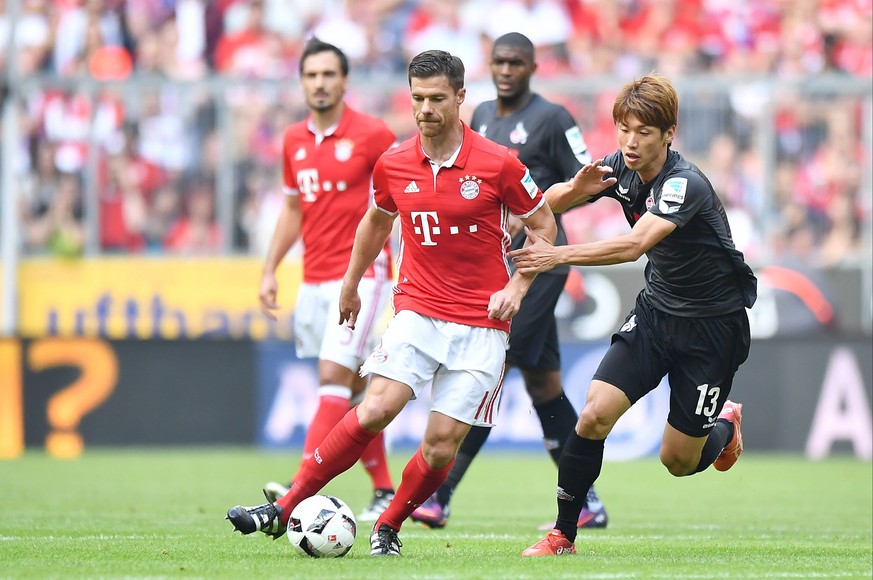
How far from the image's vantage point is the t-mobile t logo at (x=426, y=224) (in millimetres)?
6809

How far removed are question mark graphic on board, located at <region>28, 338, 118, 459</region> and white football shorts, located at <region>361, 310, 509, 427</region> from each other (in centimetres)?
883

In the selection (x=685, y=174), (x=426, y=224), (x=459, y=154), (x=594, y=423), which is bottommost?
(x=594, y=423)

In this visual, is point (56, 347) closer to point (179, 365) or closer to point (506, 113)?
point (179, 365)

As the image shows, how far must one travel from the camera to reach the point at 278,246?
368 inches

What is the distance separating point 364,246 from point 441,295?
54 cm

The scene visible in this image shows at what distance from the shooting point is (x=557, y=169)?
875cm

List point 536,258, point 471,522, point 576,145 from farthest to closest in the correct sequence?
point 471,522 < point 576,145 < point 536,258

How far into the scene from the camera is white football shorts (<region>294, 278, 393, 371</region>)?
28.8 feet

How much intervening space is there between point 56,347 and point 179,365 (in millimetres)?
1320

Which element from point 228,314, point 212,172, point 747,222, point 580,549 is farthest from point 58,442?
point 580,549

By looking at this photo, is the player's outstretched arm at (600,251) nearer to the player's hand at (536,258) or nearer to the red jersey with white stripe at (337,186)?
the player's hand at (536,258)

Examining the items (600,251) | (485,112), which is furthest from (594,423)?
(485,112)

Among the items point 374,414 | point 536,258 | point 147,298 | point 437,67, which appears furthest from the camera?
point 147,298

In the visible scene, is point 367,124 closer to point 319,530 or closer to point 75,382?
point 319,530
